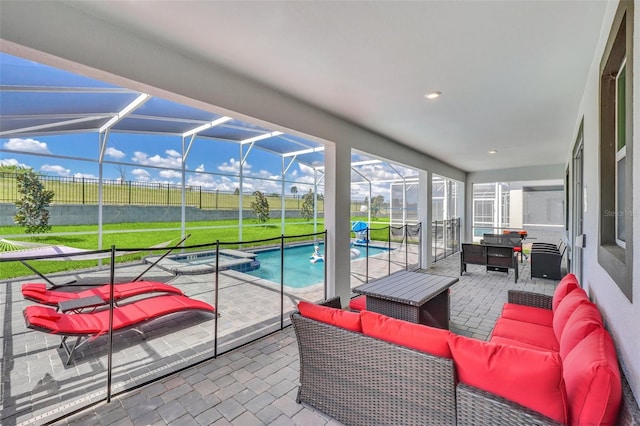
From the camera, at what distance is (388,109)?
4.14 meters

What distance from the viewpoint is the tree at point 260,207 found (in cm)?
1139

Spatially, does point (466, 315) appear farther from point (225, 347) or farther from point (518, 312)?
point (225, 347)

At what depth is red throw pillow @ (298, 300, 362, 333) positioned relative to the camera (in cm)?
194

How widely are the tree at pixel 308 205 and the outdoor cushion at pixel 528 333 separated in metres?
10.4

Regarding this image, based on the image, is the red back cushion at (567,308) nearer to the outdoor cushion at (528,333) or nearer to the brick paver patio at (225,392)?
the outdoor cushion at (528,333)

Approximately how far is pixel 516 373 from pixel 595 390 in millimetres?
271

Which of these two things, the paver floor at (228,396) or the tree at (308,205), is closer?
the paver floor at (228,396)

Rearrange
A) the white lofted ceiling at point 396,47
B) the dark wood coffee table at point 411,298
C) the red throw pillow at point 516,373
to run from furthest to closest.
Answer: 1. the dark wood coffee table at point 411,298
2. the white lofted ceiling at point 396,47
3. the red throw pillow at point 516,373

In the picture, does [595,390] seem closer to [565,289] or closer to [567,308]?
[567,308]

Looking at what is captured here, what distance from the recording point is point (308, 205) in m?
12.9

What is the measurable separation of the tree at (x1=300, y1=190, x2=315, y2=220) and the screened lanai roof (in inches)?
181

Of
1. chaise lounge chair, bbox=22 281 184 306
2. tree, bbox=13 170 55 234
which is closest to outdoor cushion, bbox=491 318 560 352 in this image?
chaise lounge chair, bbox=22 281 184 306

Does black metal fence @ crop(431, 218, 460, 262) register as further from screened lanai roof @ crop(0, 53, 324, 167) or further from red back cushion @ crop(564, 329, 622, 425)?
red back cushion @ crop(564, 329, 622, 425)

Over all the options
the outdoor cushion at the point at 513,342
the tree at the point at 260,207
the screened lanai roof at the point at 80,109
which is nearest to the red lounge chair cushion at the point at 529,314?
the outdoor cushion at the point at 513,342
